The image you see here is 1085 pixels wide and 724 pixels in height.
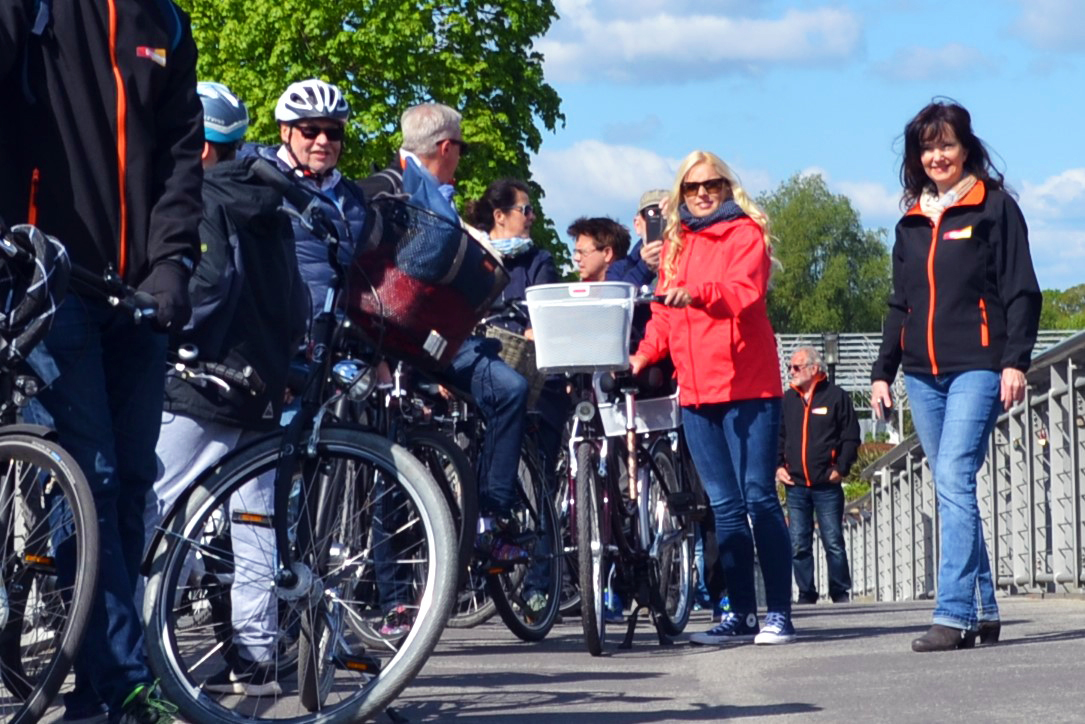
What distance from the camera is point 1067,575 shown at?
12500 mm

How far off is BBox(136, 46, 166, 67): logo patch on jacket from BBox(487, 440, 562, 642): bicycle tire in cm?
380

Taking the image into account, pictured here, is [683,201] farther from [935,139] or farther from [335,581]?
[335,581]

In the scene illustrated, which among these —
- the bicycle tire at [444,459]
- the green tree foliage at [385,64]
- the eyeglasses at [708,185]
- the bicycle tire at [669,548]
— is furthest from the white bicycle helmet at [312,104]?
the green tree foliage at [385,64]

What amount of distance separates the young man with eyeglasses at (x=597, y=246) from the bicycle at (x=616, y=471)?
5.89 feet

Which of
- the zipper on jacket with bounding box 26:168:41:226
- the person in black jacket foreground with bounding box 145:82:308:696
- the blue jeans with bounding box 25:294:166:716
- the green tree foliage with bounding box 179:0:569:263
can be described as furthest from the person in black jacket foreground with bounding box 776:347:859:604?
the green tree foliage with bounding box 179:0:569:263

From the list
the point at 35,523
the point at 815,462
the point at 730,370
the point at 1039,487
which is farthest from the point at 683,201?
the point at 815,462

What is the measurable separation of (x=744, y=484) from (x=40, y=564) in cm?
456

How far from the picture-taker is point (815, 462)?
17953mm

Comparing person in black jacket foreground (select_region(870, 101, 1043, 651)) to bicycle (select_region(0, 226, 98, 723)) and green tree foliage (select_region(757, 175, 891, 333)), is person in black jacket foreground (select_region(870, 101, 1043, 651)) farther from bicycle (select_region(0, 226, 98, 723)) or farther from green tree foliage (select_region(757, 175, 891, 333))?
green tree foliage (select_region(757, 175, 891, 333))

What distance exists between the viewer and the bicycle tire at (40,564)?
14.8 feet

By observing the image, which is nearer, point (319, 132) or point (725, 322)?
point (319, 132)

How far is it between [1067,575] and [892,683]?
6.06 metres

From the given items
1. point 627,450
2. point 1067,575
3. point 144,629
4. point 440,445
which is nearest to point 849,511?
point 1067,575

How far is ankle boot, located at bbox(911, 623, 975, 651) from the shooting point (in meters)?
8.13
